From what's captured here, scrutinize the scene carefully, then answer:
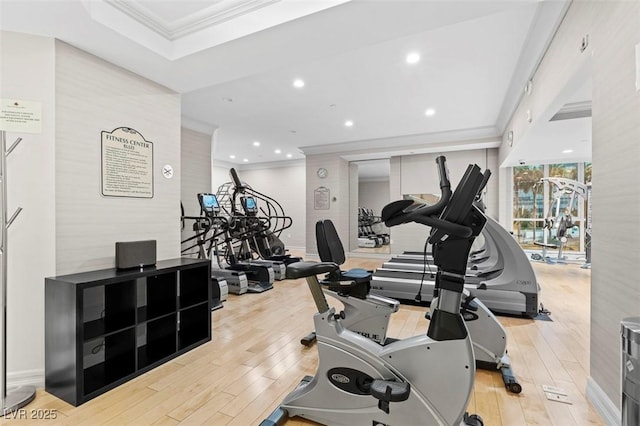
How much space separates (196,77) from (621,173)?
3.31m

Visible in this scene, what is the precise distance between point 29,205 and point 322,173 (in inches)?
265

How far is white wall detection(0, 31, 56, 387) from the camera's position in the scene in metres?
1.99

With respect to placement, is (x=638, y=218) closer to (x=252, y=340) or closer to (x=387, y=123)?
(x=252, y=340)

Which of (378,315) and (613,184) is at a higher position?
(613,184)

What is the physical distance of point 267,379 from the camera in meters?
2.13

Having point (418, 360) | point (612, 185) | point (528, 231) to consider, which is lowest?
point (418, 360)

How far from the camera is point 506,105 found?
490 cm

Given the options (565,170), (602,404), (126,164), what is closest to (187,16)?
(126,164)

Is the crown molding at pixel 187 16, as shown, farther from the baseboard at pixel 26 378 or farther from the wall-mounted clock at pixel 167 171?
the baseboard at pixel 26 378

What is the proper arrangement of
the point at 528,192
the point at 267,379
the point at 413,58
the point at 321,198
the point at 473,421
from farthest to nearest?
1. the point at 321,198
2. the point at 528,192
3. the point at 413,58
4. the point at 267,379
5. the point at 473,421

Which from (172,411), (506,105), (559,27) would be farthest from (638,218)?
(506,105)

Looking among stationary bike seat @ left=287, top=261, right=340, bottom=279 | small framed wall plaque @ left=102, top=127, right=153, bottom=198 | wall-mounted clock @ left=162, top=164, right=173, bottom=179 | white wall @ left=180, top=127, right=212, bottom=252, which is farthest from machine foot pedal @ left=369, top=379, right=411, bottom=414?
white wall @ left=180, top=127, right=212, bottom=252

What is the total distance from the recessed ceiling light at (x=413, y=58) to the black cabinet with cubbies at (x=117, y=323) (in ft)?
10.6

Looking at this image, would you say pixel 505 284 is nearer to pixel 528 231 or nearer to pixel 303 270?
pixel 303 270
